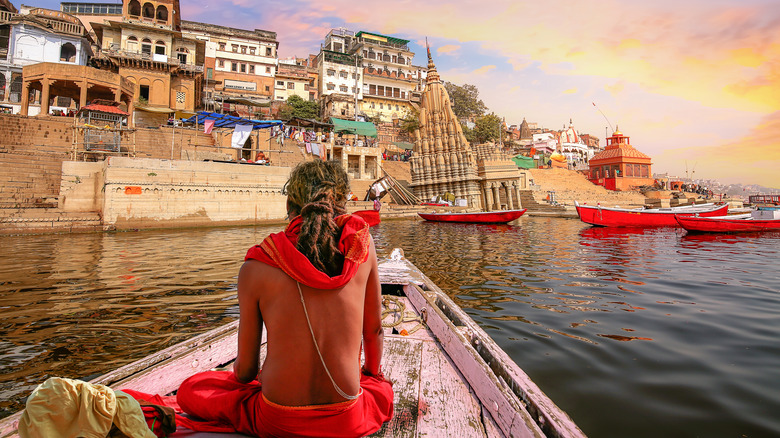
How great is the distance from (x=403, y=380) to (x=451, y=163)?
93.9ft

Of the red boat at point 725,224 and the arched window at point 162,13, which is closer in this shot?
the red boat at point 725,224

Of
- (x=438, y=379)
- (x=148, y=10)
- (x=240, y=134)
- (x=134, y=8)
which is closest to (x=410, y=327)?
(x=438, y=379)

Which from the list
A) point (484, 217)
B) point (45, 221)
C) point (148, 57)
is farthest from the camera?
point (148, 57)

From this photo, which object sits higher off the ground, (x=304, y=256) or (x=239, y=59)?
(x=239, y=59)

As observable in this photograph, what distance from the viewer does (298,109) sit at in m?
44.5

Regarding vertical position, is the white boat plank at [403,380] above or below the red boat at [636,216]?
below

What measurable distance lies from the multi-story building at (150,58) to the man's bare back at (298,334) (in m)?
34.9

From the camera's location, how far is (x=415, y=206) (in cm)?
2805

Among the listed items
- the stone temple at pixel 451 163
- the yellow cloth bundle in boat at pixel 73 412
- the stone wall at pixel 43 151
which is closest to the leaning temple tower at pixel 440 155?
the stone temple at pixel 451 163

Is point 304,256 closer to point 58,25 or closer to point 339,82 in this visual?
point 58,25

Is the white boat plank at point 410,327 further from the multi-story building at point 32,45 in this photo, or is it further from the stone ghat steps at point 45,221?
the multi-story building at point 32,45

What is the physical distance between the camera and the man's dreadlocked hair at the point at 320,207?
1735 mm

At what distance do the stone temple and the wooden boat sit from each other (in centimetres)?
2668

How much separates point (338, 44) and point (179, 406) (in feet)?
211
